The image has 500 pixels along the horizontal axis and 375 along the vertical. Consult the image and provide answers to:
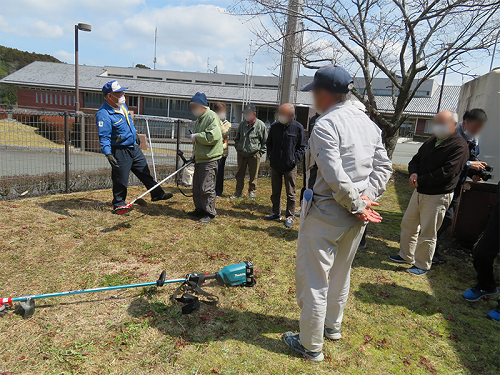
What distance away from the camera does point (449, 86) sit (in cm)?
3588

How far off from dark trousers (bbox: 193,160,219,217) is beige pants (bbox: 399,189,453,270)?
2.90 meters

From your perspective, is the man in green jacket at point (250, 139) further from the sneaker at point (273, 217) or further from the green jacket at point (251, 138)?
the sneaker at point (273, 217)

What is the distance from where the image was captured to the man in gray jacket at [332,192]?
213 cm

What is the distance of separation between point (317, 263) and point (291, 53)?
759cm

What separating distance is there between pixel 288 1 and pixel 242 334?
727cm

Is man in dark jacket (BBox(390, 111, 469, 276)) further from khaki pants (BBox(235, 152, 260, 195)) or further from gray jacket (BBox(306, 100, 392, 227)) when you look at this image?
khaki pants (BBox(235, 152, 260, 195))

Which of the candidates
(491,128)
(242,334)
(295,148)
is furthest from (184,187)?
(491,128)

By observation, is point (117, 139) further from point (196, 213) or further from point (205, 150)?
point (196, 213)

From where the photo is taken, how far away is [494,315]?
10.4 ft

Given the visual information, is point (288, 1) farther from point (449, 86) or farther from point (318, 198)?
point (449, 86)

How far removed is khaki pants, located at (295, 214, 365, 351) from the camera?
2.26 meters

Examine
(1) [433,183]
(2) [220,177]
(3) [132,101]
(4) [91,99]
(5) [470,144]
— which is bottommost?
(2) [220,177]

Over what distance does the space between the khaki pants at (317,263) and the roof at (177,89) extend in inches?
1174

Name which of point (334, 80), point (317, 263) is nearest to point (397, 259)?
point (317, 263)
